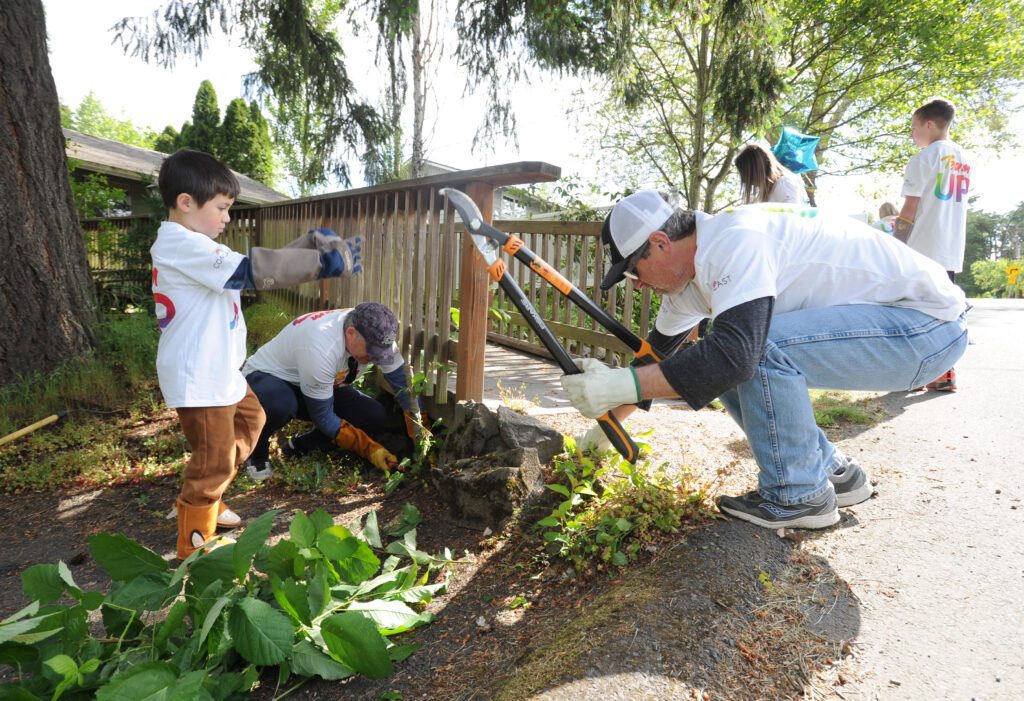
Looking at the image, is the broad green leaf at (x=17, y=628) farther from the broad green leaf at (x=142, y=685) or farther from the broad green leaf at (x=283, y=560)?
the broad green leaf at (x=283, y=560)

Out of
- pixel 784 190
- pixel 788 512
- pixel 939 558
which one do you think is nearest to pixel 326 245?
pixel 788 512

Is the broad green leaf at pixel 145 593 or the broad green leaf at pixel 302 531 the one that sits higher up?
the broad green leaf at pixel 302 531

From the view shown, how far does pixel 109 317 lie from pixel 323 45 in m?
3.60

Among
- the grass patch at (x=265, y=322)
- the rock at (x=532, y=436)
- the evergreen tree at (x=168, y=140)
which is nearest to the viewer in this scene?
the rock at (x=532, y=436)

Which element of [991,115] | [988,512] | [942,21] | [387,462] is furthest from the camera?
[991,115]

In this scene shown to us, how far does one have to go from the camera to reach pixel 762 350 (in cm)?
187

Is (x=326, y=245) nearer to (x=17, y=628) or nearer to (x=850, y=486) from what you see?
(x=17, y=628)

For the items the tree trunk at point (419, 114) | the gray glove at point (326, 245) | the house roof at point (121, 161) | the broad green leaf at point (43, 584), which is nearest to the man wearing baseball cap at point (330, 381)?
the gray glove at point (326, 245)

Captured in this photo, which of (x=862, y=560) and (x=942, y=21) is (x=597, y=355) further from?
(x=942, y=21)

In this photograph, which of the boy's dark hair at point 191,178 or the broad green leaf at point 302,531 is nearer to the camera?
the broad green leaf at point 302,531

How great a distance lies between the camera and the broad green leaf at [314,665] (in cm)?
174

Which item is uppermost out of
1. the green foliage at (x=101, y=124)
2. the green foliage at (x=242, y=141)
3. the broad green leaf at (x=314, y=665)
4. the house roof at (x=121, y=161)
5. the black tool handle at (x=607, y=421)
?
the green foliage at (x=101, y=124)

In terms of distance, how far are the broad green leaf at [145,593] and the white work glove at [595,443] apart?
1.59m

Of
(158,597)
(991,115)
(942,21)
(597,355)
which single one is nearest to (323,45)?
(597,355)
